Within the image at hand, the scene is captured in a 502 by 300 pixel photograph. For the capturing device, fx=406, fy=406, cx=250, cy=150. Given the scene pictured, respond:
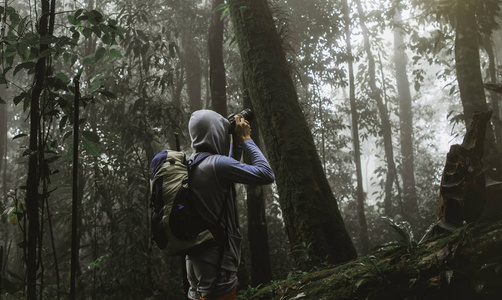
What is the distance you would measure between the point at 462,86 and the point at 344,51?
849cm

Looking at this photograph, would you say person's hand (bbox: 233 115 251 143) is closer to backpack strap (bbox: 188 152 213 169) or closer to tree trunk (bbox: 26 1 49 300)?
backpack strap (bbox: 188 152 213 169)

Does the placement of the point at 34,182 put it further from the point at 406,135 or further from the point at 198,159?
the point at 406,135

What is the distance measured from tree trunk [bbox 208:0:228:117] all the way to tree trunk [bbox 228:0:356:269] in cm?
223

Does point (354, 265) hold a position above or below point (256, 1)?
below

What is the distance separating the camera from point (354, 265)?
314 cm

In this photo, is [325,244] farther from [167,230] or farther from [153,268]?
[153,268]

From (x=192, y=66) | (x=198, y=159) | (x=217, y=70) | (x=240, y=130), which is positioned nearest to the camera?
(x=198, y=159)

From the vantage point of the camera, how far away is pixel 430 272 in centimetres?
271

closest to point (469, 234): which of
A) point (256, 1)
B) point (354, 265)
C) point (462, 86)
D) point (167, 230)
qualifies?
point (354, 265)

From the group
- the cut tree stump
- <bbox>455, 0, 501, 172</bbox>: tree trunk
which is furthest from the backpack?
<bbox>455, 0, 501, 172</bbox>: tree trunk

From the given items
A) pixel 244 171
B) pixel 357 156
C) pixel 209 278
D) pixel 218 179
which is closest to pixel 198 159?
pixel 218 179

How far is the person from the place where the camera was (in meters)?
2.42

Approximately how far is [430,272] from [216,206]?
1499 mm

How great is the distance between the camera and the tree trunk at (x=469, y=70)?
6.06 m
